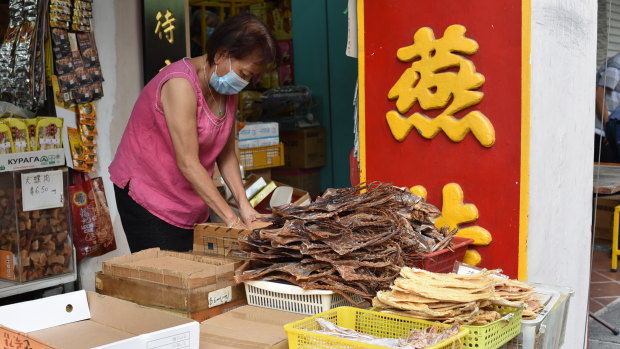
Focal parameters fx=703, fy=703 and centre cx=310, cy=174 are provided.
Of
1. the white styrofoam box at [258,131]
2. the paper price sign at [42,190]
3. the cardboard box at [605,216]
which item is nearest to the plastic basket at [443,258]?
the paper price sign at [42,190]

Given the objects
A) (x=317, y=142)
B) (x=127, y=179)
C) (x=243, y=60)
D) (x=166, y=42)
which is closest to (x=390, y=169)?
(x=243, y=60)

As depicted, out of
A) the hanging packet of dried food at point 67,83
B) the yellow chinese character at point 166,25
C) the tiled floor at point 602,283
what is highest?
the yellow chinese character at point 166,25

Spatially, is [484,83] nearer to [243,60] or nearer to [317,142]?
[243,60]

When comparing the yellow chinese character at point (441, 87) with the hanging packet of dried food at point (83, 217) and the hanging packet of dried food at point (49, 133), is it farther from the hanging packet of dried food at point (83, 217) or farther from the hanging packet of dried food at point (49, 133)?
the hanging packet of dried food at point (83, 217)

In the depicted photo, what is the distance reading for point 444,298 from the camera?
2.17 m

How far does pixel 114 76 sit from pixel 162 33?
20.7 inches

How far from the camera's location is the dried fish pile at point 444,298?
2164mm

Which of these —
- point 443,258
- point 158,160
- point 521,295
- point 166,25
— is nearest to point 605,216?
point 166,25

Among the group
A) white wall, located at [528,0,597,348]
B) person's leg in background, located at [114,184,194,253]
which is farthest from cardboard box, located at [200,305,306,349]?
white wall, located at [528,0,597,348]

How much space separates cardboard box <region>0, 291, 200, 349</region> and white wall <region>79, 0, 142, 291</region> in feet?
9.91

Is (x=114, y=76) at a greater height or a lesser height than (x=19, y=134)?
greater

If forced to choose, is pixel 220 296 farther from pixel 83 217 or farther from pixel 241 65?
pixel 83 217

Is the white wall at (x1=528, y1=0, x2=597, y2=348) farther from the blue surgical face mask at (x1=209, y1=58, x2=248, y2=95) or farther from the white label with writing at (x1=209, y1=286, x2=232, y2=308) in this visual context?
the white label with writing at (x1=209, y1=286, x2=232, y2=308)

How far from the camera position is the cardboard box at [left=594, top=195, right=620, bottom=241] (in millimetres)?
7000
